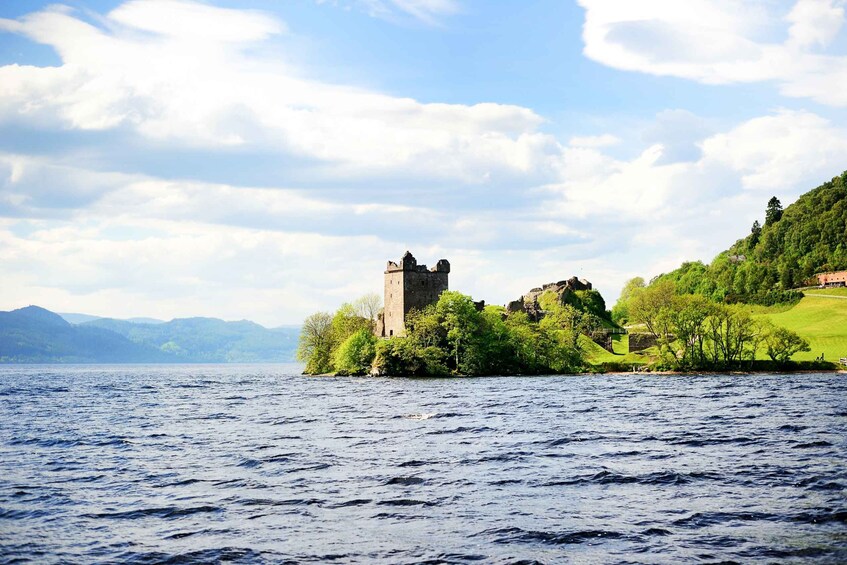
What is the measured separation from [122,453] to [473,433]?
58.1 feet

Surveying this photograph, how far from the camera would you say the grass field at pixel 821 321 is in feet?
382

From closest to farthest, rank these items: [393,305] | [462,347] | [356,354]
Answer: [462,347] → [356,354] → [393,305]

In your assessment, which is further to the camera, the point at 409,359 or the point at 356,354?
the point at 356,354

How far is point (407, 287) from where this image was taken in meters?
145

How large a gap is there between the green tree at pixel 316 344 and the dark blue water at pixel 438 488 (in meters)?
98.2

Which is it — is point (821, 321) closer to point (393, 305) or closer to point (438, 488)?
point (393, 305)

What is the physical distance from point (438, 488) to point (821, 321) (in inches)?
5281

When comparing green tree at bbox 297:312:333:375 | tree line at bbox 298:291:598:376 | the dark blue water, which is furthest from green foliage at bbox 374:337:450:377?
the dark blue water

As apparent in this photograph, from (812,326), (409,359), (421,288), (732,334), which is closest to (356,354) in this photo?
(409,359)

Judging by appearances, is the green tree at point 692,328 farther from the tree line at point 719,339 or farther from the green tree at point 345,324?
the green tree at point 345,324

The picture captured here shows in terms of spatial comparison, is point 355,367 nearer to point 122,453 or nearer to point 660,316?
point 660,316

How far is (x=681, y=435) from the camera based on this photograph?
130ft

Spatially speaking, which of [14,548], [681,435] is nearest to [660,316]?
[681,435]

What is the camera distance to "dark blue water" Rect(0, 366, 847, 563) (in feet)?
64.6
